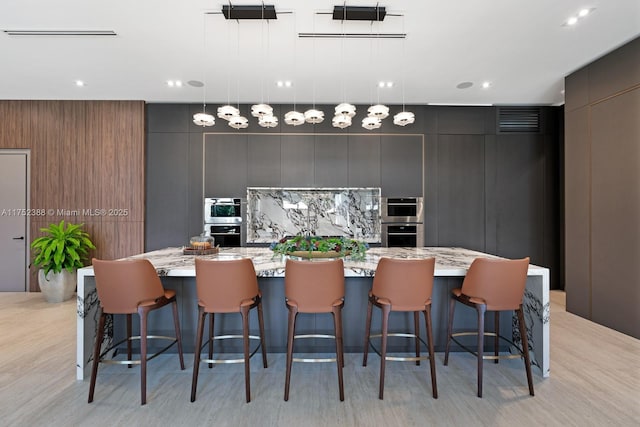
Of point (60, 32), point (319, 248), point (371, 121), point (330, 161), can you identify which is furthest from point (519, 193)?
point (60, 32)

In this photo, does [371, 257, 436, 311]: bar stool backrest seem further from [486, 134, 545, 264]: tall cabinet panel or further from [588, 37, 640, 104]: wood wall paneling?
[486, 134, 545, 264]: tall cabinet panel

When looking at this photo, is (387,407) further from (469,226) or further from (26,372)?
(469,226)

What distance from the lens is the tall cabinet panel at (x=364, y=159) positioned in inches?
199

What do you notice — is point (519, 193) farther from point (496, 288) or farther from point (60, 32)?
point (60, 32)

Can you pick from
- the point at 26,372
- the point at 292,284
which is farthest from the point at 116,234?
the point at 292,284

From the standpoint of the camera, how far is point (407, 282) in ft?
6.98

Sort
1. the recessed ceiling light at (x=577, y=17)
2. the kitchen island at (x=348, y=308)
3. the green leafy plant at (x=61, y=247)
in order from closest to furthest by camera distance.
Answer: the kitchen island at (x=348, y=308) → the recessed ceiling light at (x=577, y=17) → the green leafy plant at (x=61, y=247)

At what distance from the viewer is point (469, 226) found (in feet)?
16.8

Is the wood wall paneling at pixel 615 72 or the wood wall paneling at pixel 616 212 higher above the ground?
the wood wall paneling at pixel 615 72

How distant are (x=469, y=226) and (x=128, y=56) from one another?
5.32m

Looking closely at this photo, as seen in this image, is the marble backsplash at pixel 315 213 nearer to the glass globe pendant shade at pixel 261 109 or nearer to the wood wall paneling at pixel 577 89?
the glass globe pendant shade at pixel 261 109

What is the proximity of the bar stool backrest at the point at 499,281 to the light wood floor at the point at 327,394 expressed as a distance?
2.17ft

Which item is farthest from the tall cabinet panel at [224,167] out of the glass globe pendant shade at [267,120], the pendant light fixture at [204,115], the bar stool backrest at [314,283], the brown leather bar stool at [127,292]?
the bar stool backrest at [314,283]

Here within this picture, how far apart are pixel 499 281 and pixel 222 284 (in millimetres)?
1927
